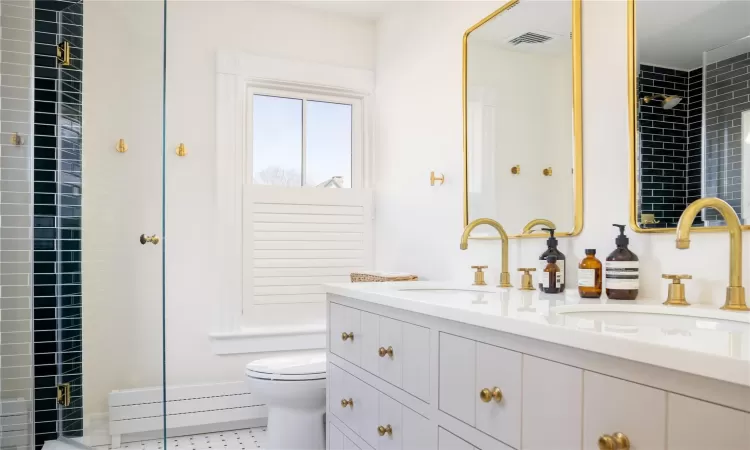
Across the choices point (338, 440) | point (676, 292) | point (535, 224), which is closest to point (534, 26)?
point (535, 224)

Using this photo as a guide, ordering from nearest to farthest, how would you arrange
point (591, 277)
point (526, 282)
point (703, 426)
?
1. point (703, 426)
2. point (591, 277)
3. point (526, 282)

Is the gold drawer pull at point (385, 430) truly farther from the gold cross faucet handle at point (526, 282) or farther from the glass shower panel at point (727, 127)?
the glass shower panel at point (727, 127)

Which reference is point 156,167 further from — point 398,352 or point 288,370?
point 398,352

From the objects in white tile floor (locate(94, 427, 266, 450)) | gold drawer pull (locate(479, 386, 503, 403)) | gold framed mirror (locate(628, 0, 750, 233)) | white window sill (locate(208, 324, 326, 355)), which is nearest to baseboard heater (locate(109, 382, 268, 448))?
white tile floor (locate(94, 427, 266, 450))

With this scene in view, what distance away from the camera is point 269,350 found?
2877 mm

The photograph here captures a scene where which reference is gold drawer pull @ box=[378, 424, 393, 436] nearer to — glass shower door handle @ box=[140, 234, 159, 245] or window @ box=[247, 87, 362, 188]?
glass shower door handle @ box=[140, 234, 159, 245]

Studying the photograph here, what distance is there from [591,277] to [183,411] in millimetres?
2170

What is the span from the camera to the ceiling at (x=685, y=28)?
123cm

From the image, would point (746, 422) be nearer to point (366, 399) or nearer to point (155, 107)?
point (366, 399)

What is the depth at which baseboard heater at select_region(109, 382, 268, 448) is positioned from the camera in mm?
2551

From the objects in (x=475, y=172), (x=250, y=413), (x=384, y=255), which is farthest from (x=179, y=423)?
(x=475, y=172)

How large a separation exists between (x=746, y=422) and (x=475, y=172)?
1.58 metres

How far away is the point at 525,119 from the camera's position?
1895 mm

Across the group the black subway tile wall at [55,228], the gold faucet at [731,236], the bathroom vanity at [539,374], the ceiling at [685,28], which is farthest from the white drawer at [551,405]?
the black subway tile wall at [55,228]
